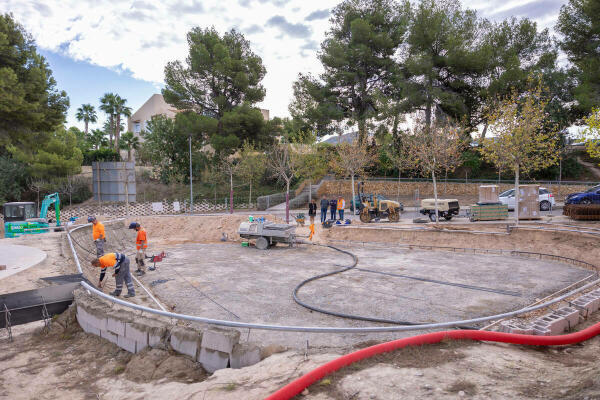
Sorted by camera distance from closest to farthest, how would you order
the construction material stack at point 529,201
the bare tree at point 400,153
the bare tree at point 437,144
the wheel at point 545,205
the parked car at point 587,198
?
the construction material stack at point 529,201 → the parked car at point 587,198 → the wheel at point 545,205 → the bare tree at point 437,144 → the bare tree at point 400,153

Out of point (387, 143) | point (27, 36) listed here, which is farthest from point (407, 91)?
point (27, 36)

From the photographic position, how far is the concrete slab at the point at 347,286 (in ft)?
28.6

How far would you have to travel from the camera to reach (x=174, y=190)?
39.1 m

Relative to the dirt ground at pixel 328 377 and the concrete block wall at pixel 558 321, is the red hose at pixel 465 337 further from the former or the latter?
the concrete block wall at pixel 558 321

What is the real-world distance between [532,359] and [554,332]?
1575 mm

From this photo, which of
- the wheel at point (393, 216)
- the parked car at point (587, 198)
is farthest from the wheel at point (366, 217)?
the parked car at point (587, 198)

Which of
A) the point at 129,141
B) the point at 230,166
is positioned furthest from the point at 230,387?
the point at 129,141

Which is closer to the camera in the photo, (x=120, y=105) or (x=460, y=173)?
(x=460, y=173)

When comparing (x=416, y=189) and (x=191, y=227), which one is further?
(x=416, y=189)

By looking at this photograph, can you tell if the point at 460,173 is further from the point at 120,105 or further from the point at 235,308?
the point at 120,105

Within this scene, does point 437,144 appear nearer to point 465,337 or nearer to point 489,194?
point 489,194

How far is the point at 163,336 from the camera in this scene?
22.0 feet

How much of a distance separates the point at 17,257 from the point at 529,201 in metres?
24.7

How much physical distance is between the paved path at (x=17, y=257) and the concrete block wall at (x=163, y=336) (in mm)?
4946
